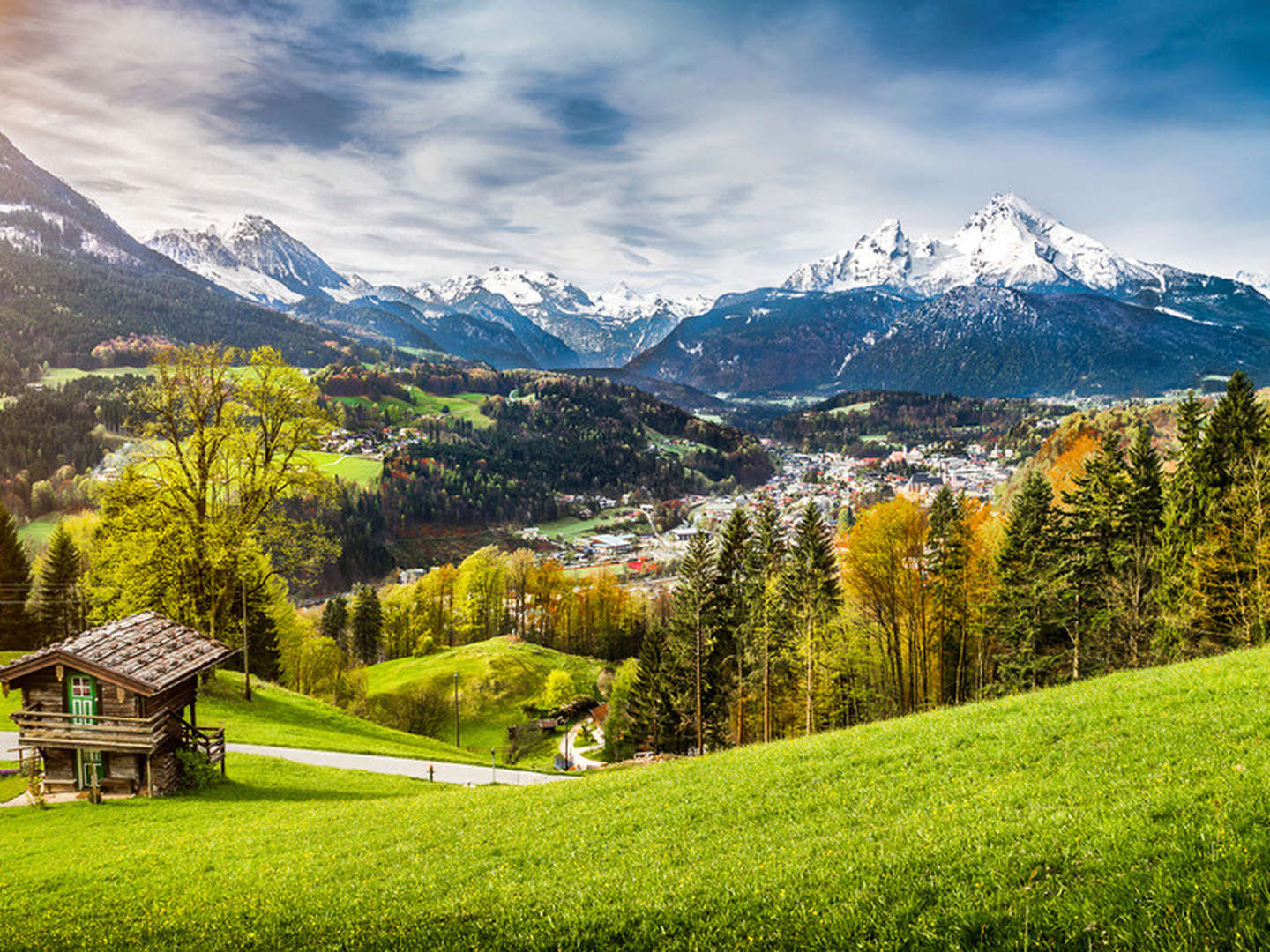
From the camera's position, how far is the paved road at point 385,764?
30.9m

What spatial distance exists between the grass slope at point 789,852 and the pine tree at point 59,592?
52442 mm

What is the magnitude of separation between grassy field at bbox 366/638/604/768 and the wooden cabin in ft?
151

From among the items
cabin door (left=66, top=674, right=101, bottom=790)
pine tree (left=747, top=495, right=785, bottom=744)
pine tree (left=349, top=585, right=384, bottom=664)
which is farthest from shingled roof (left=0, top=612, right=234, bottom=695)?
pine tree (left=349, top=585, right=384, bottom=664)

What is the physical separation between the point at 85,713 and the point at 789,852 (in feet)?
90.8

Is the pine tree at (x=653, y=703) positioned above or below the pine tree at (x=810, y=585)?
below

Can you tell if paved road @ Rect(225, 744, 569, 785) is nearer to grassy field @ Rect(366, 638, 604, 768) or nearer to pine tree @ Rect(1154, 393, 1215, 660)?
grassy field @ Rect(366, 638, 604, 768)

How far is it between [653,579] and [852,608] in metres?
117

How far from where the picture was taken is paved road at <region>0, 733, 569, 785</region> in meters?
30.1

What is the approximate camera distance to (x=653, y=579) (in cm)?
16362

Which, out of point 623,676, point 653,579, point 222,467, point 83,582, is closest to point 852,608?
point 623,676

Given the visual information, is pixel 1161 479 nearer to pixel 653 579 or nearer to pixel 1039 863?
pixel 1039 863

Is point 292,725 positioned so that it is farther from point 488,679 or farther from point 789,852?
point 488,679

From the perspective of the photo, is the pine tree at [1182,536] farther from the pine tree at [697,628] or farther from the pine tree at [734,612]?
the pine tree at [697,628]

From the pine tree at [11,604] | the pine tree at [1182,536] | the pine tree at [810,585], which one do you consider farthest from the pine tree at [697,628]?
the pine tree at [11,604]
